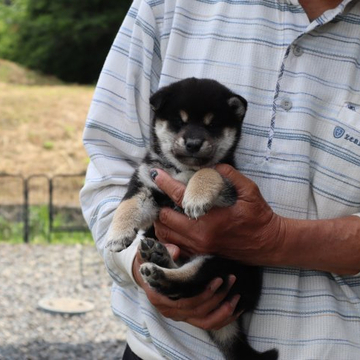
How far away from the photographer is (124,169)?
2.96m

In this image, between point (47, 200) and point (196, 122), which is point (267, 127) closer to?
point (196, 122)

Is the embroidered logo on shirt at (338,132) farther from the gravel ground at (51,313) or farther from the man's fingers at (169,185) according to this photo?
the gravel ground at (51,313)

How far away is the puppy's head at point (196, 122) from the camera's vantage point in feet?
9.44

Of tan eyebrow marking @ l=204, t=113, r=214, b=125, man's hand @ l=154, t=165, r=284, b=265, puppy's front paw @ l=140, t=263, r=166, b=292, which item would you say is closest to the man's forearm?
man's hand @ l=154, t=165, r=284, b=265

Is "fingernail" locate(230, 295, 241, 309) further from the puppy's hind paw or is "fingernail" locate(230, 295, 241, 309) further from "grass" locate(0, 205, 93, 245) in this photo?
"grass" locate(0, 205, 93, 245)

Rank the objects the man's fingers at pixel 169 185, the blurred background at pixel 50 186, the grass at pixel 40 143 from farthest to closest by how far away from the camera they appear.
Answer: the grass at pixel 40 143, the blurred background at pixel 50 186, the man's fingers at pixel 169 185

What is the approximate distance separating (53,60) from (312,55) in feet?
74.3

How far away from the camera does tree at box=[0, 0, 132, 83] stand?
2427 centimetres

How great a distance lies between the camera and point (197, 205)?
8.75 ft

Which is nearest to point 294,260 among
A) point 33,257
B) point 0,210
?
point 33,257

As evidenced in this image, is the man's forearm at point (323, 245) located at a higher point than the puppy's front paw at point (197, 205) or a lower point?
lower

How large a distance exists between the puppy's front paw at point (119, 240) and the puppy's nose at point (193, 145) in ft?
1.23

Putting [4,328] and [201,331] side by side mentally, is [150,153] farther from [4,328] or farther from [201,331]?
[4,328]

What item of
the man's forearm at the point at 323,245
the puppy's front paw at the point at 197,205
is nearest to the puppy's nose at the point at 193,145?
the puppy's front paw at the point at 197,205
